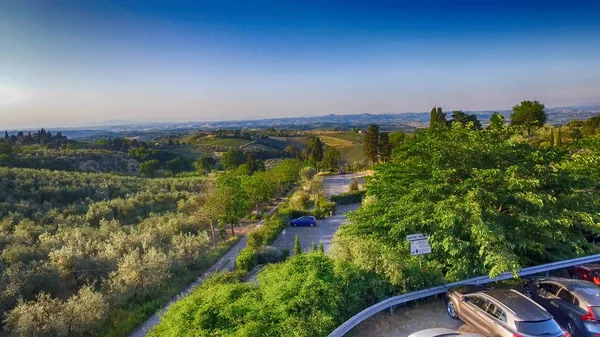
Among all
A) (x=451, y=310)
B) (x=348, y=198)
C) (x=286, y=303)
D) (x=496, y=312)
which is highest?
(x=286, y=303)

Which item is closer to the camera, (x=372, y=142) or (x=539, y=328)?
(x=539, y=328)

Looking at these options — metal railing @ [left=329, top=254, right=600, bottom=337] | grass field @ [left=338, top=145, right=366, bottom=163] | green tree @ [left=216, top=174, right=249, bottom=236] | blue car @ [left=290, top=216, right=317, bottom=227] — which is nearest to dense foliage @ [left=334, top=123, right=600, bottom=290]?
metal railing @ [left=329, top=254, right=600, bottom=337]

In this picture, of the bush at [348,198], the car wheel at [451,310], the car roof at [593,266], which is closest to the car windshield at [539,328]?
the car wheel at [451,310]

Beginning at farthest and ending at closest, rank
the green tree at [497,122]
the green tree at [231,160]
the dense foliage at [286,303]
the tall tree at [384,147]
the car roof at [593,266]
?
the green tree at [231,160] → the tall tree at [384,147] → the green tree at [497,122] → the car roof at [593,266] → the dense foliage at [286,303]

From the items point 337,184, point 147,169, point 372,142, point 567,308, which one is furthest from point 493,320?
point 147,169

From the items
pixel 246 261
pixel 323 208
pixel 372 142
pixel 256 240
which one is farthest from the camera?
pixel 372 142

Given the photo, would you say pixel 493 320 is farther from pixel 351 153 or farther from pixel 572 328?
pixel 351 153

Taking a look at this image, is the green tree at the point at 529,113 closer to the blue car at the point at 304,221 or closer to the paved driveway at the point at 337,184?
the paved driveway at the point at 337,184
